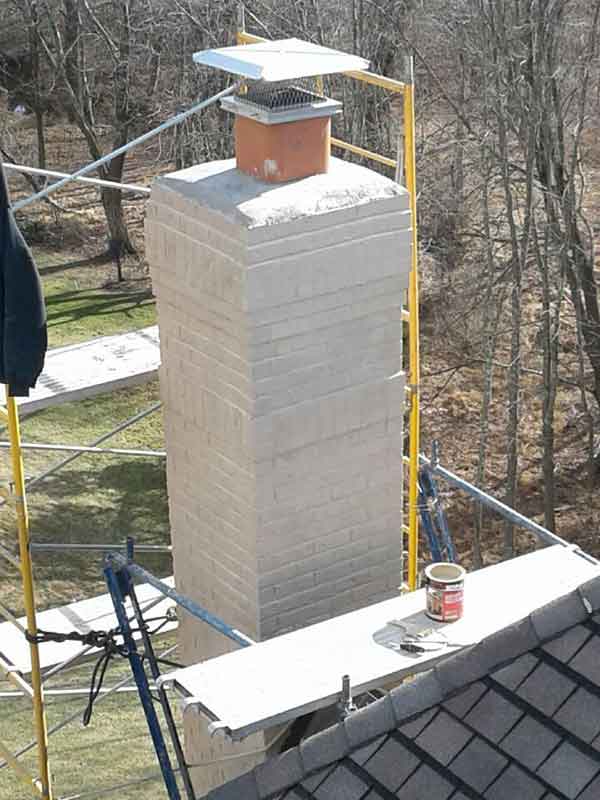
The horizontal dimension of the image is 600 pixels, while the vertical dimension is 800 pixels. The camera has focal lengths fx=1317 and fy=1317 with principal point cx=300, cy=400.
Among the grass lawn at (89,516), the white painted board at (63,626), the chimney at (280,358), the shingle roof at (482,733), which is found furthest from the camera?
the grass lawn at (89,516)

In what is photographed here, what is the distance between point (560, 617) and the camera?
170 inches

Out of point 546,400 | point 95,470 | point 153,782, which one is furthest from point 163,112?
point 153,782

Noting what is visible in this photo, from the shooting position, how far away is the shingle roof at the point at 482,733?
4.05 metres

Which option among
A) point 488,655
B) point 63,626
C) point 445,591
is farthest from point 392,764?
point 63,626

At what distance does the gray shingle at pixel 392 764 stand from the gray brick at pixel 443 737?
0.06 m

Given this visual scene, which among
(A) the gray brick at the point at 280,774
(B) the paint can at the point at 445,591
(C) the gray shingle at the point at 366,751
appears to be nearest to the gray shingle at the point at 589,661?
(C) the gray shingle at the point at 366,751

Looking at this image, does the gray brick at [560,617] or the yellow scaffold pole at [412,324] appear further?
the yellow scaffold pole at [412,324]

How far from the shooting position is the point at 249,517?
6.23m

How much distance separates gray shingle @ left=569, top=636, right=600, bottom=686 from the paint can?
1.43 meters

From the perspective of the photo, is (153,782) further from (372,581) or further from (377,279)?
(377,279)

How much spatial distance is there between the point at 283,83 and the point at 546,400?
9.85 m

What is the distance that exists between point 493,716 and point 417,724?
0.26 m

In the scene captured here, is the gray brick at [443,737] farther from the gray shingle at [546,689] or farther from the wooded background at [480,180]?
the wooded background at [480,180]

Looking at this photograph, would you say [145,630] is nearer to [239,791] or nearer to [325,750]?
[239,791]
